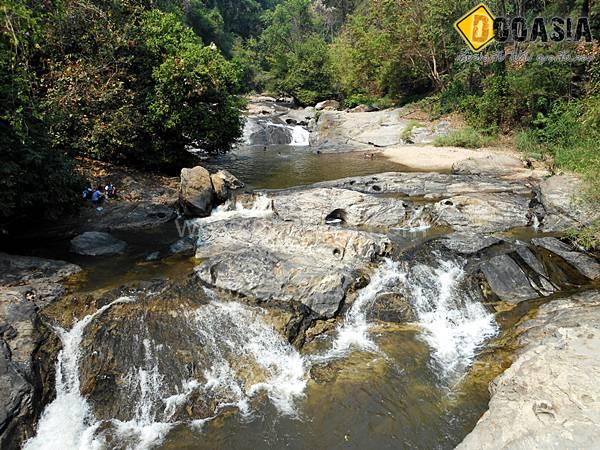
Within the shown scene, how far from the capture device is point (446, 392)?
19.7ft

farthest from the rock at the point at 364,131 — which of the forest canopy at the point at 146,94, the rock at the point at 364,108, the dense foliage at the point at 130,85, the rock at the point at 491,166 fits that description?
the dense foliage at the point at 130,85

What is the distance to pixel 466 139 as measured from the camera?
2128 centimetres

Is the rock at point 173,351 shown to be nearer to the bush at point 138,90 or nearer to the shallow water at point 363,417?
the shallow water at point 363,417

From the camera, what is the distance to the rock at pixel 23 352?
5.18 metres

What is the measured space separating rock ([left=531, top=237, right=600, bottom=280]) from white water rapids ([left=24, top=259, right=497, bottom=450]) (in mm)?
2415

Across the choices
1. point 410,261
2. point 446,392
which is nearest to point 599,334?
point 446,392

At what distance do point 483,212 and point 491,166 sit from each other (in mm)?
5633

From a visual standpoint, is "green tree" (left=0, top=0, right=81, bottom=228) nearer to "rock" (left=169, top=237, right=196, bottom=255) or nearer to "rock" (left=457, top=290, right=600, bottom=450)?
"rock" (left=169, top=237, right=196, bottom=255)

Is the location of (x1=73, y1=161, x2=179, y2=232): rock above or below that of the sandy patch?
above

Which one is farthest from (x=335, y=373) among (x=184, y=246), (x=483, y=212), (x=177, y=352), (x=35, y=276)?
(x=483, y=212)

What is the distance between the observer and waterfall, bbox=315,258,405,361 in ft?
23.0

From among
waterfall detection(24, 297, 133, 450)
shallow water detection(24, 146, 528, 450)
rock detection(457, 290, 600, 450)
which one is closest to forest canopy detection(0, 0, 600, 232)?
shallow water detection(24, 146, 528, 450)

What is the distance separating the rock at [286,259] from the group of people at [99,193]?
4.29m

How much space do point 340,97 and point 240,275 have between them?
3654 cm
